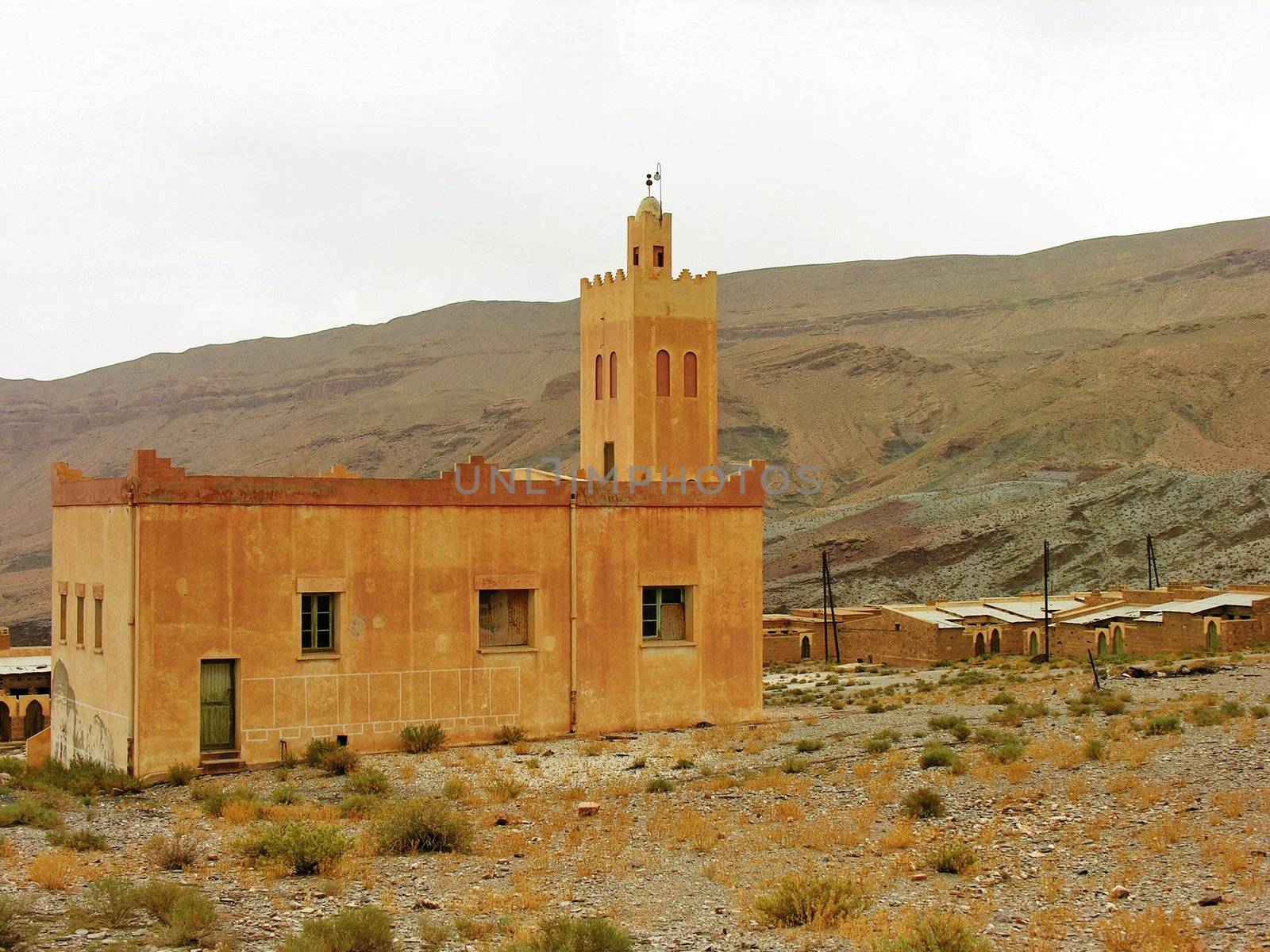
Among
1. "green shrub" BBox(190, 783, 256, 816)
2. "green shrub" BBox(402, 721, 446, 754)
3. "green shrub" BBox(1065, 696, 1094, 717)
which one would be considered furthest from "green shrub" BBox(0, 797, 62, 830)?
"green shrub" BBox(1065, 696, 1094, 717)

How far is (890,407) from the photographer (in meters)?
125

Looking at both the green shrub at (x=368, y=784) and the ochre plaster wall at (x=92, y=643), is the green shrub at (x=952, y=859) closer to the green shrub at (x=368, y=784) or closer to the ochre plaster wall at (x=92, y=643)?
the green shrub at (x=368, y=784)

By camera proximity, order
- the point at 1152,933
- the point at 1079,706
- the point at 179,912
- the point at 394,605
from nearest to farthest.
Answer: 1. the point at 1152,933
2. the point at 179,912
3. the point at 394,605
4. the point at 1079,706

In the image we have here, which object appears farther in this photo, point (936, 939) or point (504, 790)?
point (504, 790)

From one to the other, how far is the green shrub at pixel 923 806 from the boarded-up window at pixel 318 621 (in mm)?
9817

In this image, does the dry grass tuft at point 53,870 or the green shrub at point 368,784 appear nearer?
the dry grass tuft at point 53,870

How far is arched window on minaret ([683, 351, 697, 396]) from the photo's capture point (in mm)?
28359

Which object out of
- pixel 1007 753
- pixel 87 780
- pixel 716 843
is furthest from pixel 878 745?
pixel 87 780

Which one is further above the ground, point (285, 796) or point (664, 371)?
point (664, 371)

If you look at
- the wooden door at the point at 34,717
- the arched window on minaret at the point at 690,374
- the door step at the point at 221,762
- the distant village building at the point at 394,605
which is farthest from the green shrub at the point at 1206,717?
the wooden door at the point at 34,717

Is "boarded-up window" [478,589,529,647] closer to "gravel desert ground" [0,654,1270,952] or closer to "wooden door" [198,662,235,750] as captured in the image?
"gravel desert ground" [0,654,1270,952]

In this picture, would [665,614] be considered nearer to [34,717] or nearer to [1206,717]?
[1206,717]

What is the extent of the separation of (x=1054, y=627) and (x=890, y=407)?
80.7m

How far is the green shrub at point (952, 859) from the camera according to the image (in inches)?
549
